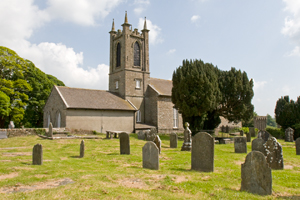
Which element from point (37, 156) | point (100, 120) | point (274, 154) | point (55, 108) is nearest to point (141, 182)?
point (37, 156)

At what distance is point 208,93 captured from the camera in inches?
1015

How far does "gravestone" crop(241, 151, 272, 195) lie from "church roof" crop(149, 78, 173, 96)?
27380 mm

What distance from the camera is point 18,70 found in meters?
32.9

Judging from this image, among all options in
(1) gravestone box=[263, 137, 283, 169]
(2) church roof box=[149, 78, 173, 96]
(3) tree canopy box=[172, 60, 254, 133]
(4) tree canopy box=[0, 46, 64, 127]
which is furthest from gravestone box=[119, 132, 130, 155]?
(2) church roof box=[149, 78, 173, 96]

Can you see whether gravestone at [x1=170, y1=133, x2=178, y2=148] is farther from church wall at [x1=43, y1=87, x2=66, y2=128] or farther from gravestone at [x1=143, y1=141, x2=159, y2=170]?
church wall at [x1=43, y1=87, x2=66, y2=128]

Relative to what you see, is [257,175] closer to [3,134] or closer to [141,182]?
[141,182]

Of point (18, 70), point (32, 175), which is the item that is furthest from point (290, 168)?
point (18, 70)

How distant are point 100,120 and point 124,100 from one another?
5508 millimetres

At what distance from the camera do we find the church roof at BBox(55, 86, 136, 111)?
28.5m

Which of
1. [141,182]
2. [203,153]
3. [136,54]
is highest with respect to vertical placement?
[136,54]

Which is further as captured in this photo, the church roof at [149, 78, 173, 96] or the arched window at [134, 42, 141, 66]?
the arched window at [134, 42, 141, 66]

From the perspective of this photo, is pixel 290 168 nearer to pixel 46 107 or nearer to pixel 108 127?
pixel 108 127

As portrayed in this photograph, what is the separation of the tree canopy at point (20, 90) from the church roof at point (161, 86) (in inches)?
633

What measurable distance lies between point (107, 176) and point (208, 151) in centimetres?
387
